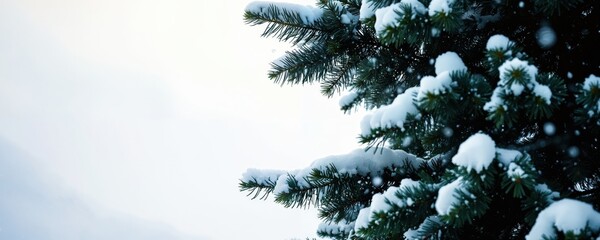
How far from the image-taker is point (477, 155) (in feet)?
3.71

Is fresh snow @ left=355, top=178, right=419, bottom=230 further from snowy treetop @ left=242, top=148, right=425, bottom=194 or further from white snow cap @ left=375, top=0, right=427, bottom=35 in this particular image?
white snow cap @ left=375, top=0, right=427, bottom=35

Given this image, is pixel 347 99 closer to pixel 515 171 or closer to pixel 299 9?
pixel 299 9

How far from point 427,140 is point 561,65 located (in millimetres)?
765

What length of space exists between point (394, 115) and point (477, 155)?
29cm

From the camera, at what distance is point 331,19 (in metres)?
2.06

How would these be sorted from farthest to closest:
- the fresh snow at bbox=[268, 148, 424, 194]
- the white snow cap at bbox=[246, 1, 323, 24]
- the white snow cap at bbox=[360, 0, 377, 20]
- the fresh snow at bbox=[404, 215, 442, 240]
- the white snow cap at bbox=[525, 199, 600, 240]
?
the white snow cap at bbox=[246, 1, 323, 24] → the fresh snow at bbox=[268, 148, 424, 194] → the white snow cap at bbox=[360, 0, 377, 20] → the fresh snow at bbox=[404, 215, 442, 240] → the white snow cap at bbox=[525, 199, 600, 240]

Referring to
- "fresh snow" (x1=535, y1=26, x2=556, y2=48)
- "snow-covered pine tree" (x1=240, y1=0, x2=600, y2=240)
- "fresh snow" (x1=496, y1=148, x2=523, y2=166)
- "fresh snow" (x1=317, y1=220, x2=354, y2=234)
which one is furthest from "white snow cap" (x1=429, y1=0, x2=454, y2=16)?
"fresh snow" (x1=317, y1=220, x2=354, y2=234)

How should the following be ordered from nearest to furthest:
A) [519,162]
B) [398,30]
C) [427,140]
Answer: [519,162] → [398,30] → [427,140]

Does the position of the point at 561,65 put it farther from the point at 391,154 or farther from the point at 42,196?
the point at 42,196

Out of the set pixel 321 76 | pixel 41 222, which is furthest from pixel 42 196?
pixel 321 76

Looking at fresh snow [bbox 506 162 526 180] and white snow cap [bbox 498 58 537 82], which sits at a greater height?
white snow cap [bbox 498 58 537 82]

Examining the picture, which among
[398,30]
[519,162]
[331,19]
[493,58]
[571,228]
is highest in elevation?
[331,19]

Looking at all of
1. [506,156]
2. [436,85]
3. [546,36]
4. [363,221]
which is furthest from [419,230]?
[546,36]

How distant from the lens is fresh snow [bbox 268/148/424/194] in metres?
1.86
